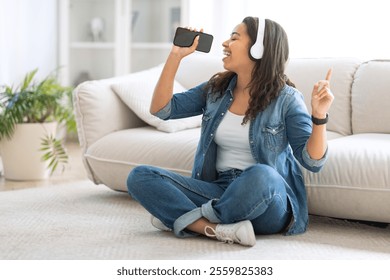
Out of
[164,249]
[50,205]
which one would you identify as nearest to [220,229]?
[164,249]

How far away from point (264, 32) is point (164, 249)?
2.54 feet

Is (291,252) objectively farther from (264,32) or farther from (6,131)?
(6,131)

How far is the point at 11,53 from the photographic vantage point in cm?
438

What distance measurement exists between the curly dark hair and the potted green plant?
5.25ft

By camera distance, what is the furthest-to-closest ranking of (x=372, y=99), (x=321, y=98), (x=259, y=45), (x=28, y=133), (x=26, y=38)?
(x=26, y=38) → (x=28, y=133) → (x=372, y=99) → (x=259, y=45) → (x=321, y=98)

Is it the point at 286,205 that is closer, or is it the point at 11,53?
the point at 286,205

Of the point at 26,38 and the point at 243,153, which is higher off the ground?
the point at 26,38

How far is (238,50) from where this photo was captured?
8.03 ft

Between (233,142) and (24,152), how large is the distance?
168 cm

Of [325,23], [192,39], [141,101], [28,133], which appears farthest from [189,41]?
[325,23]

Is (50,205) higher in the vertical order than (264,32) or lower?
lower

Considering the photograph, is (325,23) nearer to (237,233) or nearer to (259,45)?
(259,45)

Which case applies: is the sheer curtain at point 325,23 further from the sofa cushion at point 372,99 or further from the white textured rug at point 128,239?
the white textured rug at point 128,239

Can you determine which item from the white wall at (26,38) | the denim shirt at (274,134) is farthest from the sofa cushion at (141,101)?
the white wall at (26,38)
